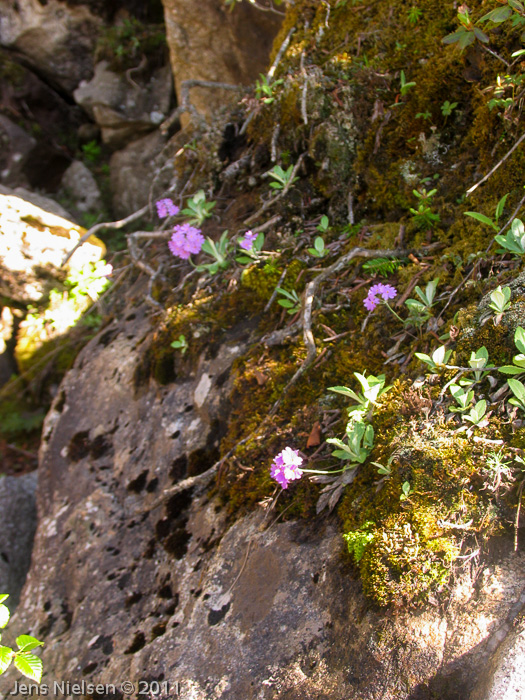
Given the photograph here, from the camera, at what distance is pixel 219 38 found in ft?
20.5

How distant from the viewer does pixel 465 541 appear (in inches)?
60.3

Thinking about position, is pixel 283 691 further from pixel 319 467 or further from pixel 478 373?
pixel 478 373

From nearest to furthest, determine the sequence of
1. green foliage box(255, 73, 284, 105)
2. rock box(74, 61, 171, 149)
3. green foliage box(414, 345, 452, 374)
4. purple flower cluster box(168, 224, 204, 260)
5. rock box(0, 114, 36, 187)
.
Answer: green foliage box(414, 345, 452, 374) < purple flower cluster box(168, 224, 204, 260) < green foliage box(255, 73, 284, 105) < rock box(74, 61, 171, 149) < rock box(0, 114, 36, 187)

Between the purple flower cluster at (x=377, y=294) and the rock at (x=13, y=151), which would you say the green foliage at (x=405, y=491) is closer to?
the purple flower cluster at (x=377, y=294)

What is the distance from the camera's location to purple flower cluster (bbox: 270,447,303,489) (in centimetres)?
188

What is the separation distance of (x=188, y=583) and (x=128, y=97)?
7855mm

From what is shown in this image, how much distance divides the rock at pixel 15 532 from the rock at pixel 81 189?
16.7 ft

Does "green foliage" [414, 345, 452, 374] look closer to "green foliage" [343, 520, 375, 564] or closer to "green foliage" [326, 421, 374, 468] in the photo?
"green foliage" [326, 421, 374, 468]

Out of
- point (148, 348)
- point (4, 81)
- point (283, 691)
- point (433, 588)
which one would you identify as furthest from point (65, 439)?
point (4, 81)

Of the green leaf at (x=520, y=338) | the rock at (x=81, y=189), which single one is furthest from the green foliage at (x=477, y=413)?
the rock at (x=81, y=189)

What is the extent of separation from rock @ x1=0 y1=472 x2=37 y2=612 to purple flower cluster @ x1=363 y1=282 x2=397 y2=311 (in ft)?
11.5

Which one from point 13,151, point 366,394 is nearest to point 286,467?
point 366,394

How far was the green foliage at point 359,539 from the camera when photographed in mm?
1626

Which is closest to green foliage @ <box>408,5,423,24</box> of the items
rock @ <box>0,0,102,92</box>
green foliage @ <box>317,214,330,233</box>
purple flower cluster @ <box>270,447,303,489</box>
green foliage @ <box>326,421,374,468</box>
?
green foliage @ <box>317,214,330,233</box>
